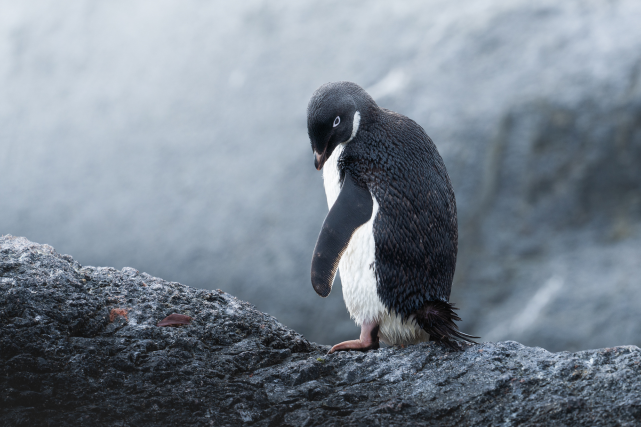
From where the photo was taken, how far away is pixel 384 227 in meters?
1.07

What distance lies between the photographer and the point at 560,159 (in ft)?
11.5

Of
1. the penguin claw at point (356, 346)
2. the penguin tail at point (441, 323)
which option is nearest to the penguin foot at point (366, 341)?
the penguin claw at point (356, 346)

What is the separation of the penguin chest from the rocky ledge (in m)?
0.13

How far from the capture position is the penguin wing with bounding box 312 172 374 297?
1072mm

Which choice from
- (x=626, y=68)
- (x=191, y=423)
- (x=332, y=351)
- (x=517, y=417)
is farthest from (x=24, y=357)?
(x=626, y=68)

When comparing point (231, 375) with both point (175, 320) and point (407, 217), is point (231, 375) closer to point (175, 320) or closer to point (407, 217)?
point (175, 320)

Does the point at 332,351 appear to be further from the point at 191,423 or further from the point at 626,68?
the point at 626,68

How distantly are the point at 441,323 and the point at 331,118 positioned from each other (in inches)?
19.1

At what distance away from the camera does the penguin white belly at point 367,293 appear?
1.09 metres

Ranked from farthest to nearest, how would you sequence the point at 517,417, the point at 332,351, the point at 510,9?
the point at 510,9
the point at 332,351
the point at 517,417

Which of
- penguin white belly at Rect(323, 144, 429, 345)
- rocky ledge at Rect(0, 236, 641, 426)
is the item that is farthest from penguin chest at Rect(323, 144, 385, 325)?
rocky ledge at Rect(0, 236, 641, 426)

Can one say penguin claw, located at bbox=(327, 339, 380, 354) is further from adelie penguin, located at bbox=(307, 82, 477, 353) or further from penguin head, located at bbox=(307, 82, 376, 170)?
penguin head, located at bbox=(307, 82, 376, 170)

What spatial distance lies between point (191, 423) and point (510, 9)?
3.88 meters

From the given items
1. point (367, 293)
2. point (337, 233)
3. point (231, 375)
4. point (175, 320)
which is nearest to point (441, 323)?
point (367, 293)
